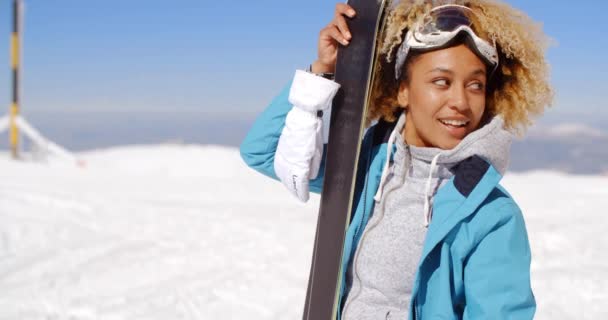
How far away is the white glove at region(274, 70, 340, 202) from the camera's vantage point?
67.7 inches

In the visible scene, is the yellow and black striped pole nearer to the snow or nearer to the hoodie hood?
the snow

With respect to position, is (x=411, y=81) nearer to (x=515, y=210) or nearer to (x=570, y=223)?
(x=515, y=210)

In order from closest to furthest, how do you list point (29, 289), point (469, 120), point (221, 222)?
point (469, 120), point (29, 289), point (221, 222)

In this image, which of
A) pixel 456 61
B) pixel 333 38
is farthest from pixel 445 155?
pixel 333 38

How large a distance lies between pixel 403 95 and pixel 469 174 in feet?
1.31

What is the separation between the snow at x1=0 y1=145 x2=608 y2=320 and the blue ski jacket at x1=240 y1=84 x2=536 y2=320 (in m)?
2.37

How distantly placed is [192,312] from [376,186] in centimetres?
245

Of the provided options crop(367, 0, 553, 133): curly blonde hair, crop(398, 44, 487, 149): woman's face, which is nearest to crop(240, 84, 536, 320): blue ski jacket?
crop(398, 44, 487, 149): woman's face

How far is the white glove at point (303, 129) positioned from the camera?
5.64 ft

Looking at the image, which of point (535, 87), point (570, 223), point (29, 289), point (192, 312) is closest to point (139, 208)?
point (29, 289)

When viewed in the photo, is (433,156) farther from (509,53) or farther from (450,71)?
(509,53)

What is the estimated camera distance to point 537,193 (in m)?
8.12

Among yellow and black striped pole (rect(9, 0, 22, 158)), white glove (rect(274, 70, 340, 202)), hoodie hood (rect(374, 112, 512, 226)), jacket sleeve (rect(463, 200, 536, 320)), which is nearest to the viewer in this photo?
jacket sleeve (rect(463, 200, 536, 320))

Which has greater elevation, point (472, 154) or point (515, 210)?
point (472, 154)
